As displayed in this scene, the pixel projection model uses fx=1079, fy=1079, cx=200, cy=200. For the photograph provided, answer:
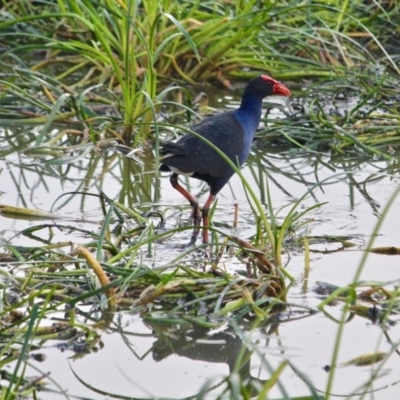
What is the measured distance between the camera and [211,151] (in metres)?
5.09

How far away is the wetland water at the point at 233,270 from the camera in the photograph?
10.9 feet

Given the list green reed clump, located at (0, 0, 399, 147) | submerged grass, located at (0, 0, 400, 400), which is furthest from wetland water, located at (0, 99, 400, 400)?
green reed clump, located at (0, 0, 399, 147)

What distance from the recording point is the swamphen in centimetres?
504

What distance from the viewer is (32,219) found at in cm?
496

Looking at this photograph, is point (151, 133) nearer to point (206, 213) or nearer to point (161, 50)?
point (161, 50)

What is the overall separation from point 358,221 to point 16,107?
259 centimetres

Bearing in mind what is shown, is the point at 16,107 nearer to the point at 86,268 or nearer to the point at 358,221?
the point at 358,221

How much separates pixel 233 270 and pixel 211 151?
0.90m

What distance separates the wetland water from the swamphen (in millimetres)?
139

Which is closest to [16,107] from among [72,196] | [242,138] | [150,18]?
[150,18]

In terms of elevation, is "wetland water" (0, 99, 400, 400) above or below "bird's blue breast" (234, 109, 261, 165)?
below

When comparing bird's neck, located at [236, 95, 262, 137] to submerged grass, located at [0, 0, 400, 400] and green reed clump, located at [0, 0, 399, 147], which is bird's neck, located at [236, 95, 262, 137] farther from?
green reed clump, located at [0, 0, 399, 147]

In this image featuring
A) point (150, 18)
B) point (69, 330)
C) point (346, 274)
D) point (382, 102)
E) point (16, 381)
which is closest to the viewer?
point (16, 381)

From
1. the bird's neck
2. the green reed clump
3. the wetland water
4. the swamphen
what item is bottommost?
Answer: the wetland water
